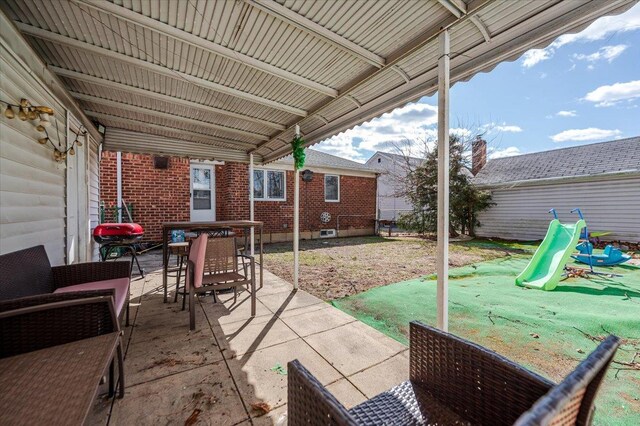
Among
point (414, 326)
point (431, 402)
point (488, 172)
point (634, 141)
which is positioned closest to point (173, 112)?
point (414, 326)

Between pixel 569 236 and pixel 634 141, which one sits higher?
pixel 634 141

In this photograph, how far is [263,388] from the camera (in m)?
2.00

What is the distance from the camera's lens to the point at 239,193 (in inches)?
378

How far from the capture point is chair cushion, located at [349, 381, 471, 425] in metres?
1.17

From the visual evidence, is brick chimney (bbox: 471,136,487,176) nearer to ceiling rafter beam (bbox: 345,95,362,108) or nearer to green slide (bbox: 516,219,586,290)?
green slide (bbox: 516,219,586,290)

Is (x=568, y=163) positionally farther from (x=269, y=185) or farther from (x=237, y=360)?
(x=237, y=360)

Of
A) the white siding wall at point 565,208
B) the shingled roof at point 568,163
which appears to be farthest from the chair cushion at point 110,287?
the shingled roof at point 568,163

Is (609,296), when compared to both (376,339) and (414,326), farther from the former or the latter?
(414,326)

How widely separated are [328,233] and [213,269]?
8.68 metres

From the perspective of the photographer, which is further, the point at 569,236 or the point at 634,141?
the point at 634,141

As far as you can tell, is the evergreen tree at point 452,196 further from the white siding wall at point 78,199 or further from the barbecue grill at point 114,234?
the white siding wall at point 78,199

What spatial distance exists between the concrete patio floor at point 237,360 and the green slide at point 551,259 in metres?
3.55

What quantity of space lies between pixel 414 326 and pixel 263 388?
51.8 inches

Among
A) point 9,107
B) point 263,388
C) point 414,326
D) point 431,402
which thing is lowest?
point 263,388
